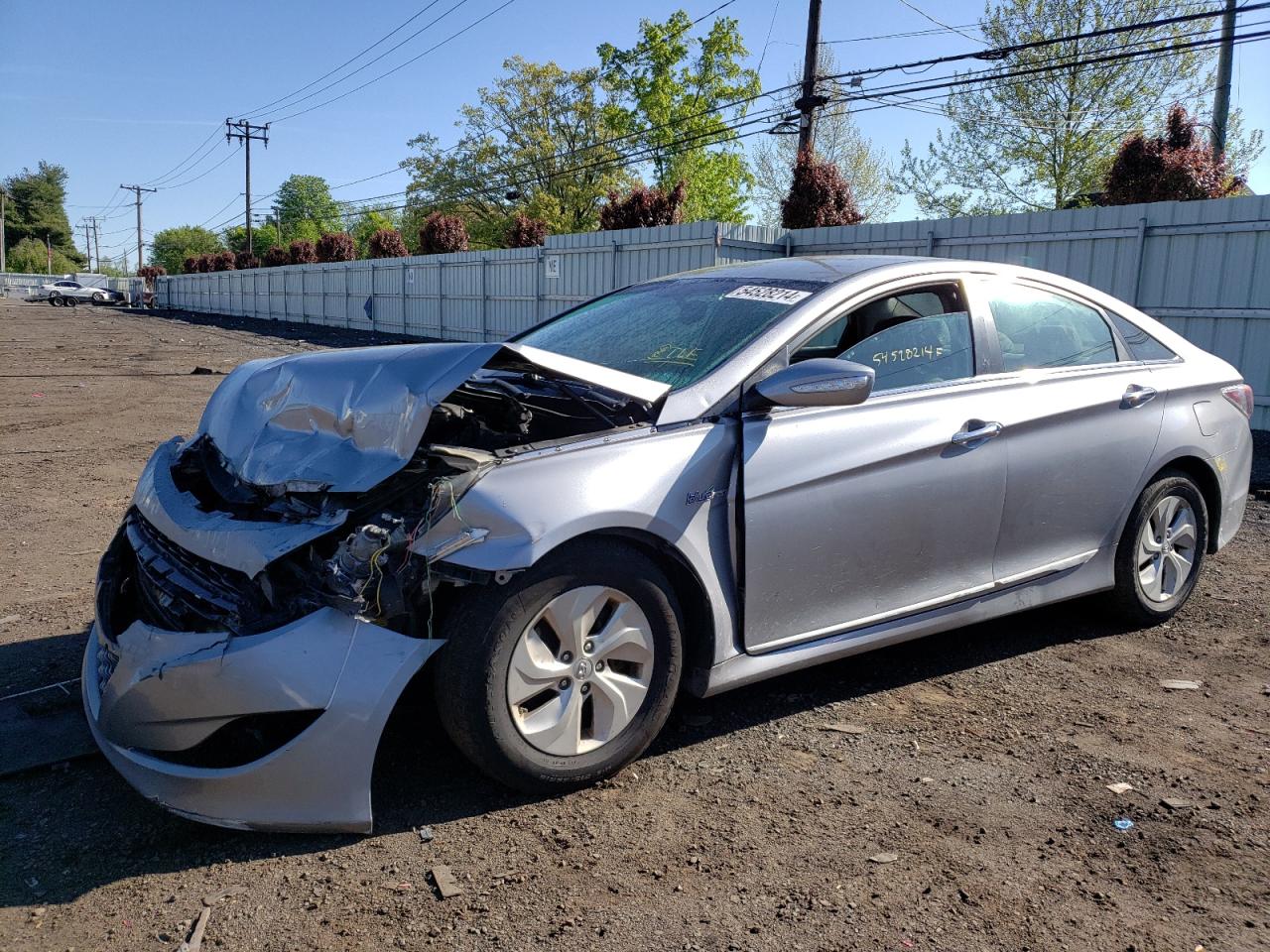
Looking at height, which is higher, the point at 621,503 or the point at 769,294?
the point at 769,294

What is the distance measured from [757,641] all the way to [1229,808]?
153cm

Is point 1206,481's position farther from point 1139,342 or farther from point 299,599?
point 299,599

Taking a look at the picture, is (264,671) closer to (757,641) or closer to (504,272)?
(757,641)

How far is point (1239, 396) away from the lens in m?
4.85

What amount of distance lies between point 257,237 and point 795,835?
398 ft

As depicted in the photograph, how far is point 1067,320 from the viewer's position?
436 cm

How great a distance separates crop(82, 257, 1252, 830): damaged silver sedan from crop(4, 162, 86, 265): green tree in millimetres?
128260

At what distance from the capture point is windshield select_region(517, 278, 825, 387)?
353 cm

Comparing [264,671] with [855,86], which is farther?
[855,86]

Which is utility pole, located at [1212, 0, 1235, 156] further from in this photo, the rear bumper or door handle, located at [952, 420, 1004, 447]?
door handle, located at [952, 420, 1004, 447]

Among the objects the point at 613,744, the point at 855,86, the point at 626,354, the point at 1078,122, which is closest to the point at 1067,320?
the point at 626,354

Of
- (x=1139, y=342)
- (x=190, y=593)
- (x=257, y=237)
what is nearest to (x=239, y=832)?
(x=190, y=593)

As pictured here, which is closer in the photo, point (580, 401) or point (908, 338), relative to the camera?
point (580, 401)

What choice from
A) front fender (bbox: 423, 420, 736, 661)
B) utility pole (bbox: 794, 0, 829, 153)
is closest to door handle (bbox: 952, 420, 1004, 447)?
front fender (bbox: 423, 420, 736, 661)
